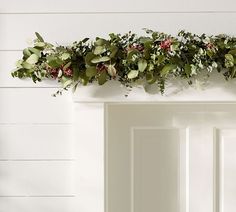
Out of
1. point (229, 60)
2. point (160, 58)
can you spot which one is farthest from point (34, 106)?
point (229, 60)

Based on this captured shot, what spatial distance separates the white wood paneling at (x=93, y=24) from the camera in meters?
2.01

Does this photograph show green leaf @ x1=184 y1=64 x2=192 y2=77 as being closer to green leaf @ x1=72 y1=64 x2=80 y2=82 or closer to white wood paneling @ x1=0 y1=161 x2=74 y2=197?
green leaf @ x1=72 y1=64 x2=80 y2=82

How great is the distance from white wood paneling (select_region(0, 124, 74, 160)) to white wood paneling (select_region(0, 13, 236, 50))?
0.31 metres

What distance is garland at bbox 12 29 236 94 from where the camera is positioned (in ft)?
6.16

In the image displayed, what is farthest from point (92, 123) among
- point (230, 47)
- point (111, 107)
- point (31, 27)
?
point (230, 47)

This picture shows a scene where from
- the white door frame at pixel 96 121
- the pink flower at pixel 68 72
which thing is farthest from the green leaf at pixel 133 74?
the pink flower at pixel 68 72

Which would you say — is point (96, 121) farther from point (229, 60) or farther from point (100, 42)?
point (229, 60)

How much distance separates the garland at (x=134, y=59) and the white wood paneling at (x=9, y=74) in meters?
0.07

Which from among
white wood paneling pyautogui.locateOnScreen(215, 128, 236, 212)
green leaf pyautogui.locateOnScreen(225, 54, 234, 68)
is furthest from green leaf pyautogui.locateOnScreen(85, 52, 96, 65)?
white wood paneling pyautogui.locateOnScreen(215, 128, 236, 212)

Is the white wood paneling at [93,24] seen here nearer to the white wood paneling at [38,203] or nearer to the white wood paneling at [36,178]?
the white wood paneling at [36,178]

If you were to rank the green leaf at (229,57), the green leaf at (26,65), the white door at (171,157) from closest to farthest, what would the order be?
the green leaf at (229,57)
the green leaf at (26,65)
the white door at (171,157)

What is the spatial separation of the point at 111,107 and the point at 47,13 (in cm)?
44

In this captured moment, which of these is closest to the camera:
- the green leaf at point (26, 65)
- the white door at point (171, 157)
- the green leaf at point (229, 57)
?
the green leaf at point (229, 57)

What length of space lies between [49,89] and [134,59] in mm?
370
